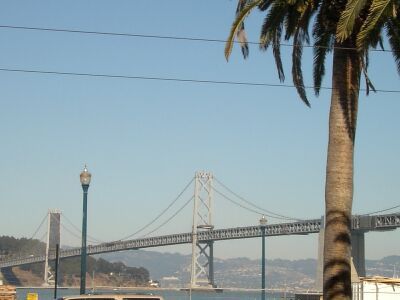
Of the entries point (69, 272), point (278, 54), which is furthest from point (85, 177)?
point (69, 272)

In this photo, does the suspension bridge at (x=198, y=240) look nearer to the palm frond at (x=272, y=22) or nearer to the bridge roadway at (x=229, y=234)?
the bridge roadway at (x=229, y=234)

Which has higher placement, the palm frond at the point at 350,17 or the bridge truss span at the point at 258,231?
the bridge truss span at the point at 258,231

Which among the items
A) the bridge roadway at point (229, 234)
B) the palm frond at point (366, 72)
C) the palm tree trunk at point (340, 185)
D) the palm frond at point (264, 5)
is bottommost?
the palm tree trunk at point (340, 185)

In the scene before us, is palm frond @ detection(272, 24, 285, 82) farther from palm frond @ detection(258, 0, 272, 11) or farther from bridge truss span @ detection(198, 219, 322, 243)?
bridge truss span @ detection(198, 219, 322, 243)

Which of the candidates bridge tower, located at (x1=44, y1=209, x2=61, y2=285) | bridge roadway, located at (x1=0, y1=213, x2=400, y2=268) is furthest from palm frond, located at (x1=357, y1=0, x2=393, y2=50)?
bridge tower, located at (x1=44, y1=209, x2=61, y2=285)

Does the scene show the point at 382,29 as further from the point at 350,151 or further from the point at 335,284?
the point at 335,284

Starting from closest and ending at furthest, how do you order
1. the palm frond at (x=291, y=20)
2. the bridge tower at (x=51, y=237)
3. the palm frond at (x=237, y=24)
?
the palm frond at (x=237, y=24), the palm frond at (x=291, y=20), the bridge tower at (x=51, y=237)

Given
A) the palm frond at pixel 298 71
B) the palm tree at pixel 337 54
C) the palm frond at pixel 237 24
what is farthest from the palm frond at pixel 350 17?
the palm frond at pixel 298 71
